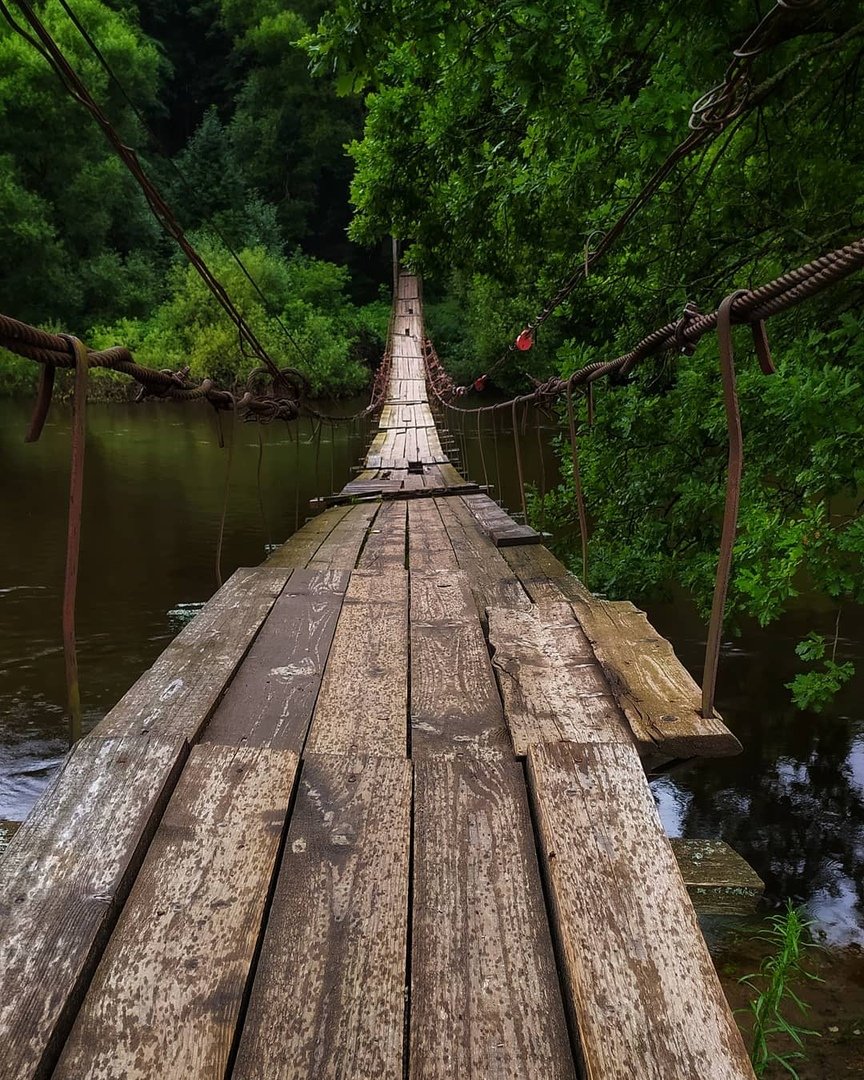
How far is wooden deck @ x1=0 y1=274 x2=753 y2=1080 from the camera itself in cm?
77

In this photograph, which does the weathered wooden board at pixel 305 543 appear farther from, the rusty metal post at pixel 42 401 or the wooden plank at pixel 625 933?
the wooden plank at pixel 625 933

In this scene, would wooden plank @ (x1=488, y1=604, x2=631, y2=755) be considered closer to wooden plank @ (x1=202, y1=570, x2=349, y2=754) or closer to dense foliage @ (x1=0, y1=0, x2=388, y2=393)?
wooden plank @ (x1=202, y1=570, x2=349, y2=754)

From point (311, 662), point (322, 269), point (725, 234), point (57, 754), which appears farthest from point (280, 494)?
point (322, 269)

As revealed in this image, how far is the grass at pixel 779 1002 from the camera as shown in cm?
189

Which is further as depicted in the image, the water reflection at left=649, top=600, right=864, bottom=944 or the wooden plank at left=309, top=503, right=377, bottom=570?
the water reflection at left=649, top=600, right=864, bottom=944

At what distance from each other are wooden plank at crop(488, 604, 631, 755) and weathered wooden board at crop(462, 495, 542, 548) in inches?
43.3

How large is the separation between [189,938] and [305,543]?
97.7 inches

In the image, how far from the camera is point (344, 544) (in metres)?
3.26

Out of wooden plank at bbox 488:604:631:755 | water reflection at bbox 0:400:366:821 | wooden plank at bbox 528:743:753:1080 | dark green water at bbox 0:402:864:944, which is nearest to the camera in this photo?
wooden plank at bbox 528:743:753:1080

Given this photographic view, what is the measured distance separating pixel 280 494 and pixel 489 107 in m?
5.92

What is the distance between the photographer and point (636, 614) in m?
1.93

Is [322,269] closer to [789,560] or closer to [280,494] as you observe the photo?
[280,494]

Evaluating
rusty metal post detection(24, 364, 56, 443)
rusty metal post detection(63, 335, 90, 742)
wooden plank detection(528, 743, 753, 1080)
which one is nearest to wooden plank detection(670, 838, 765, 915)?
wooden plank detection(528, 743, 753, 1080)

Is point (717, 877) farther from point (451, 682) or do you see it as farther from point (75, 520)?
point (75, 520)
